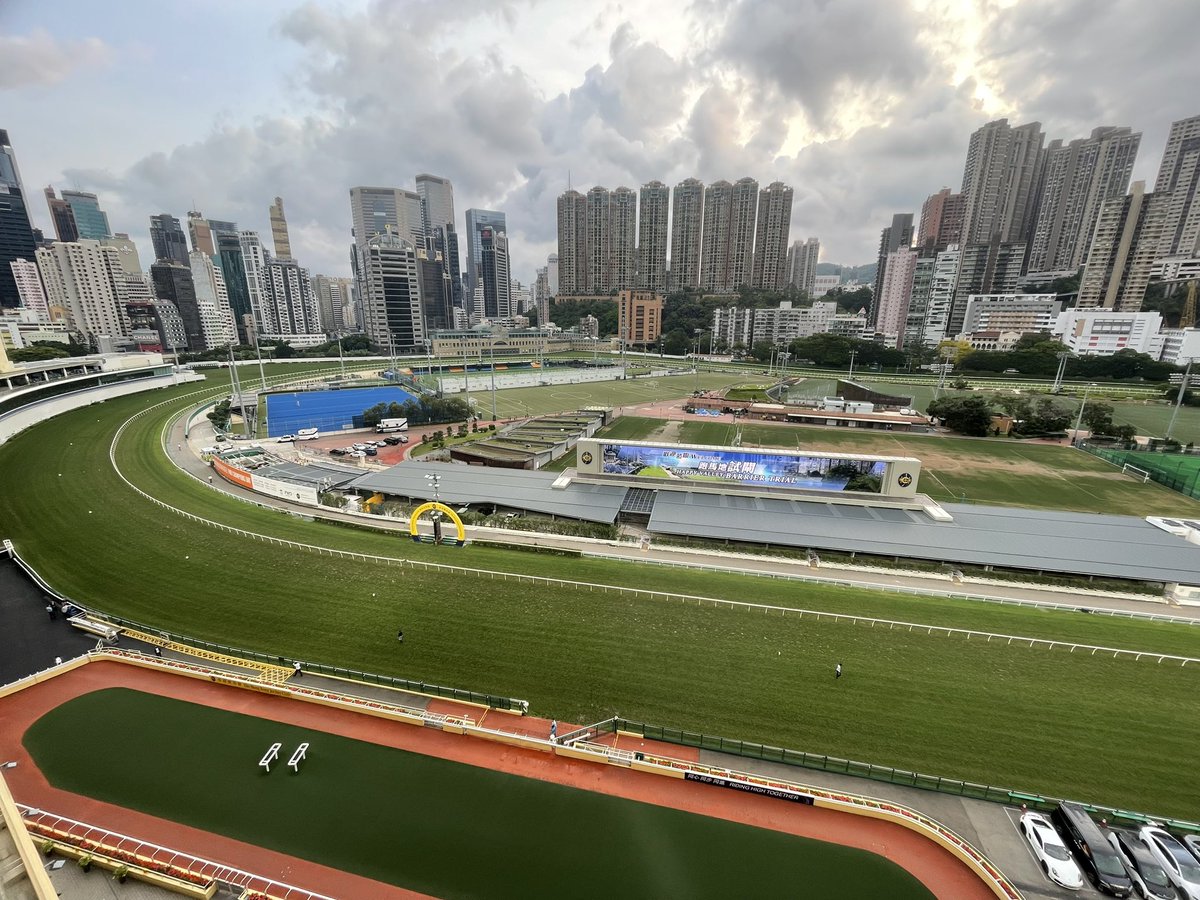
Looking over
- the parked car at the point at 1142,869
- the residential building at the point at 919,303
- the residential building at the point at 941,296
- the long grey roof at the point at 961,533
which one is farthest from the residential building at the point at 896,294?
the parked car at the point at 1142,869

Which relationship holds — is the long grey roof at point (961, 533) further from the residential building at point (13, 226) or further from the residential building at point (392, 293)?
the residential building at point (13, 226)

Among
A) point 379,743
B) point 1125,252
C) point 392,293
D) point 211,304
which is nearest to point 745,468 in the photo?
point 379,743

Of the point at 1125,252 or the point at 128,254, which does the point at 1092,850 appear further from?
the point at 128,254

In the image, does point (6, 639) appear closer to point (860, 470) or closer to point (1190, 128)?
point (860, 470)

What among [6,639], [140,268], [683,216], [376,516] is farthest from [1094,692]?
[140,268]

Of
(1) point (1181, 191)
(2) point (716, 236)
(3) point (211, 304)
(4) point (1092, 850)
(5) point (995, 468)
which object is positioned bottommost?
(5) point (995, 468)
